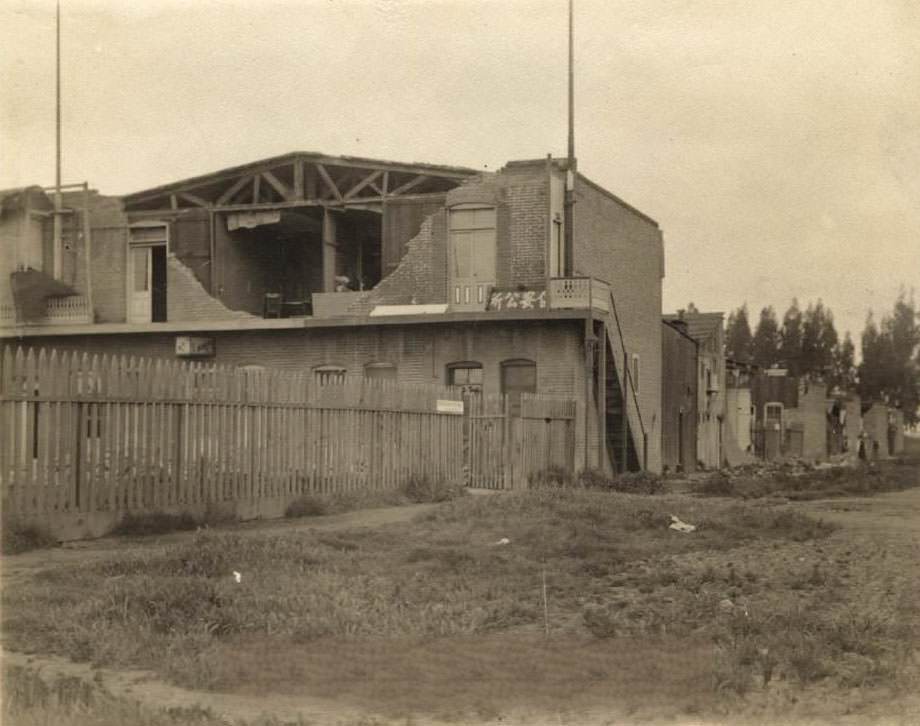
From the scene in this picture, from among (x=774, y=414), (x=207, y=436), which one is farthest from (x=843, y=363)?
(x=207, y=436)

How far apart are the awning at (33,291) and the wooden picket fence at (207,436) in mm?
14196

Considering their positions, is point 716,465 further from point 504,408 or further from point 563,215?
point 504,408

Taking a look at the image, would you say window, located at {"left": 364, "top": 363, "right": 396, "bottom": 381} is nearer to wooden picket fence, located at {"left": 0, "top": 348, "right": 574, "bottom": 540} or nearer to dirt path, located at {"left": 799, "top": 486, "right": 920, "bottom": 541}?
wooden picket fence, located at {"left": 0, "top": 348, "right": 574, "bottom": 540}

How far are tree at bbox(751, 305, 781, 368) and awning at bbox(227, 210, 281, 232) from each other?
75.9m

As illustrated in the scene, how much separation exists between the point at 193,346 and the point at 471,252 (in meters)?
7.65

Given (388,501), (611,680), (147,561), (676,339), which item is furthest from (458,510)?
(676,339)

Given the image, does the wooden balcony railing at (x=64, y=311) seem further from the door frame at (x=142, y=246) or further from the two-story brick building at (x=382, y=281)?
the door frame at (x=142, y=246)

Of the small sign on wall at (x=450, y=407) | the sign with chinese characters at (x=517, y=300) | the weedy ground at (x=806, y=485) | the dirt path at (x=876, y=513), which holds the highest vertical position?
the sign with chinese characters at (x=517, y=300)

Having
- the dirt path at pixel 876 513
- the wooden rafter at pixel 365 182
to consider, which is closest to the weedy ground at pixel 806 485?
the dirt path at pixel 876 513

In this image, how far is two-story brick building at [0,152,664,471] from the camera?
26.3 m

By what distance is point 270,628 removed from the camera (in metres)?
7.06

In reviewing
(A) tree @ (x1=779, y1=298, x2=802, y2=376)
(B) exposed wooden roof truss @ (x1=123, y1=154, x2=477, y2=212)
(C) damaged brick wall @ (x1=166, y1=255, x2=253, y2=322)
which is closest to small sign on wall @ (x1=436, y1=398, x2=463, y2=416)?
(B) exposed wooden roof truss @ (x1=123, y1=154, x2=477, y2=212)

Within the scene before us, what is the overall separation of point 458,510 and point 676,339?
24.3 metres

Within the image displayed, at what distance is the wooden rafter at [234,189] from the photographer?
2920 cm
